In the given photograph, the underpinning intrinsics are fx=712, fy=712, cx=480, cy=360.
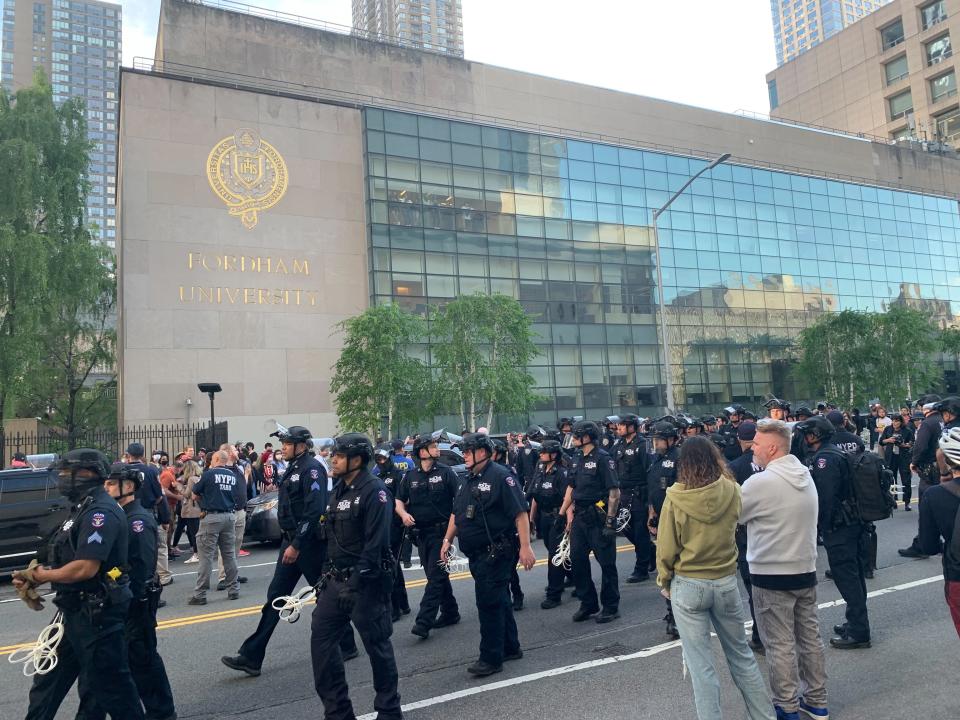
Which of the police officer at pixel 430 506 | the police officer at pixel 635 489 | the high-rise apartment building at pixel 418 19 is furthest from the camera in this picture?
the high-rise apartment building at pixel 418 19

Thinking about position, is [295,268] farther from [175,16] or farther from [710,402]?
[710,402]

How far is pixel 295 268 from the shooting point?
3312 centimetres

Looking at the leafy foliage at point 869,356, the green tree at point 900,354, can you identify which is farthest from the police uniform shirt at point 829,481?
the green tree at point 900,354

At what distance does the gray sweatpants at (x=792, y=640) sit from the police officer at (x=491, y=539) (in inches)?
78.2

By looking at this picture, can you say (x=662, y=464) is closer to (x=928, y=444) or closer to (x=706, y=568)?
(x=706, y=568)

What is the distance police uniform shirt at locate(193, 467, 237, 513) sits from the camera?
926 centimetres

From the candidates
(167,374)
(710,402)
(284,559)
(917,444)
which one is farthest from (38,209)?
(710,402)

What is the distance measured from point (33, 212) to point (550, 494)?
27788mm

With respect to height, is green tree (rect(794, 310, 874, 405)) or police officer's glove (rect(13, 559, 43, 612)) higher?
green tree (rect(794, 310, 874, 405))

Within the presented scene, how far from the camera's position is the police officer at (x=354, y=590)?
472 centimetres

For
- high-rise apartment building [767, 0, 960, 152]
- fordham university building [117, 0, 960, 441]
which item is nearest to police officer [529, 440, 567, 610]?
fordham university building [117, 0, 960, 441]

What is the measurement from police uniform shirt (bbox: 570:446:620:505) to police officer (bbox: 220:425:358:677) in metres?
2.70

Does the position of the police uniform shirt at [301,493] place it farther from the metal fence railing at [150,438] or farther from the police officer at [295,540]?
the metal fence railing at [150,438]

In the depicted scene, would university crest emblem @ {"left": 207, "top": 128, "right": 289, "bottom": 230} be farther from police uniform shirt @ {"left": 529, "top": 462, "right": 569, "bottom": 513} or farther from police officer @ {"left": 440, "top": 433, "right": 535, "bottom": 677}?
police officer @ {"left": 440, "top": 433, "right": 535, "bottom": 677}
